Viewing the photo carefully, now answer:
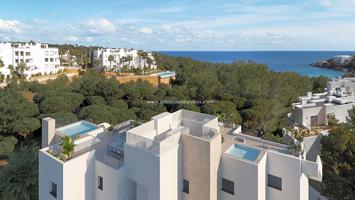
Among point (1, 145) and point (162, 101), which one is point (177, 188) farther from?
point (162, 101)

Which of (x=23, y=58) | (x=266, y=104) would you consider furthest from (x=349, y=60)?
(x=23, y=58)

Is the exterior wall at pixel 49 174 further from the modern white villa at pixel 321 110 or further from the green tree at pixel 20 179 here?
the modern white villa at pixel 321 110

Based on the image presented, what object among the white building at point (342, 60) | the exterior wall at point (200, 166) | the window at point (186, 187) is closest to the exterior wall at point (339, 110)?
the exterior wall at point (200, 166)

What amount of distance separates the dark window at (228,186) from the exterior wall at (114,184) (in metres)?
3.47

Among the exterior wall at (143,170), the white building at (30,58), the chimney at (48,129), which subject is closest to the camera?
the exterior wall at (143,170)

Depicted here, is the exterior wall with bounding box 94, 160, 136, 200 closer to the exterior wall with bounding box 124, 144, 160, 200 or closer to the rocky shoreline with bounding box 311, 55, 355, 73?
the exterior wall with bounding box 124, 144, 160, 200

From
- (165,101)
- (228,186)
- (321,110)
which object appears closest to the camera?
(228,186)

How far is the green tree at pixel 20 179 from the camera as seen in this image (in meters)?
12.9

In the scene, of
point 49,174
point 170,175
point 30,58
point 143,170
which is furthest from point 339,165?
point 30,58

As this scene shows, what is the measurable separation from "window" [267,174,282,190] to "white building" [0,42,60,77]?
172 feet

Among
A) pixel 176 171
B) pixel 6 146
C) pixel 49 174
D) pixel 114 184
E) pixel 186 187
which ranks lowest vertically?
pixel 6 146

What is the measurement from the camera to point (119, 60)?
67.6m

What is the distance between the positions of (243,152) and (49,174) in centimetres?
754

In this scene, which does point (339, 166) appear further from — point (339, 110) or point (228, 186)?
point (339, 110)
